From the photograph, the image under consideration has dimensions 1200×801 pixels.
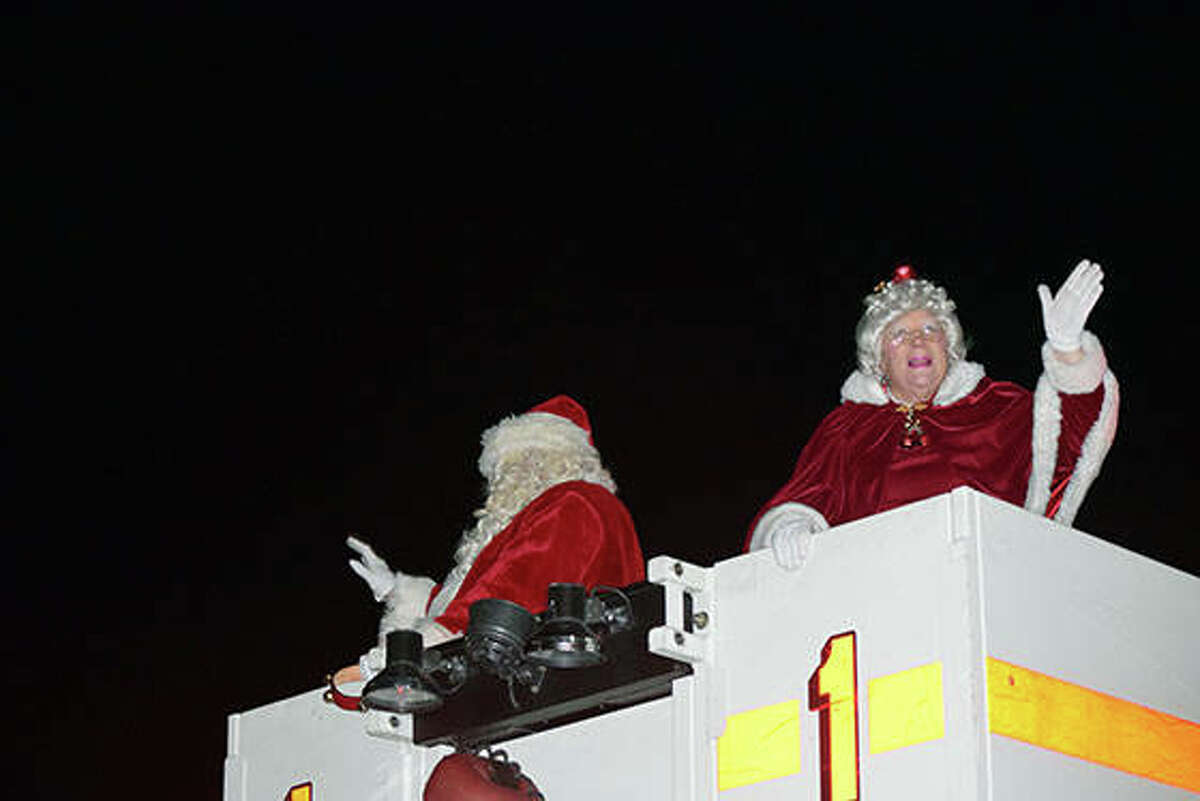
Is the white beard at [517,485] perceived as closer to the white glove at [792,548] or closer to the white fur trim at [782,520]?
the white fur trim at [782,520]

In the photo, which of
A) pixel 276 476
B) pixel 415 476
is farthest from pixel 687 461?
pixel 276 476

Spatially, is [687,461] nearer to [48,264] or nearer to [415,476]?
[415,476]

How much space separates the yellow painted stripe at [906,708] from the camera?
305 centimetres

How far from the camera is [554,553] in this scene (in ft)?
14.2

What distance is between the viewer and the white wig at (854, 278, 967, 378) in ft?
14.0

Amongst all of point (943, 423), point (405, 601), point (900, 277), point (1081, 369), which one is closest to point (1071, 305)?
point (1081, 369)

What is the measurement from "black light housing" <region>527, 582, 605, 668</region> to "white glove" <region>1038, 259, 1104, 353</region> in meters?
1.05

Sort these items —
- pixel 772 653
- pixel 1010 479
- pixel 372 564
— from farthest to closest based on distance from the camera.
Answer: pixel 372 564 → pixel 1010 479 → pixel 772 653

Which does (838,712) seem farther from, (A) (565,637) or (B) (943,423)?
(B) (943,423)

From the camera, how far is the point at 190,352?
720 centimetres


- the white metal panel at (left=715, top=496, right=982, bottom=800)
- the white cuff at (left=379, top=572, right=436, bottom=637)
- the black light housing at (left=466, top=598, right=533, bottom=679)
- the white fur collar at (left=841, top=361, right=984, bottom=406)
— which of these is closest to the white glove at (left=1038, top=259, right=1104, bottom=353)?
the white fur collar at (left=841, top=361, right=984, bottom=406)

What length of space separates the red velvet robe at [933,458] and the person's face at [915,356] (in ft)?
0.16

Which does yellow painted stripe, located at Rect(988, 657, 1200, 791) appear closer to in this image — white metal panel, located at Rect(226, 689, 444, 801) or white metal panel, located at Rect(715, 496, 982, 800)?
white metal panel, located at Rect(715, 496, 982, 800)

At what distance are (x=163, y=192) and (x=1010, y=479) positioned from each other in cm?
402
